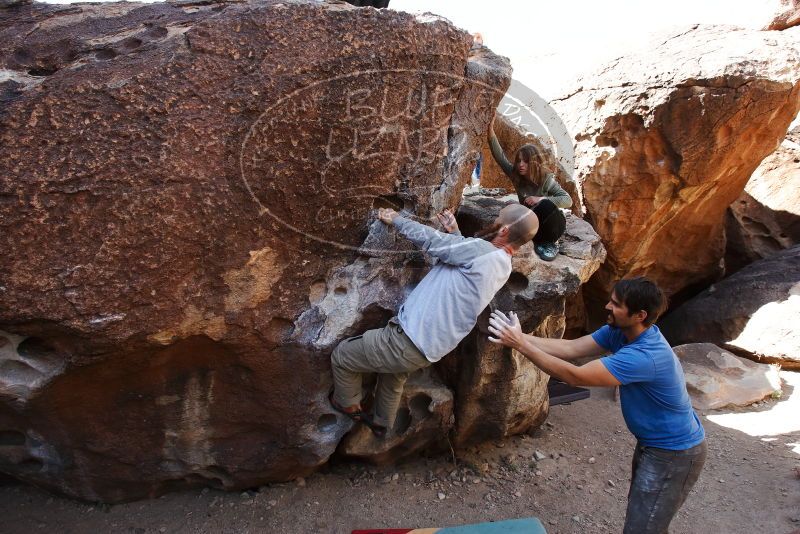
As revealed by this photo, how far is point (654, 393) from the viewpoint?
6.72ft

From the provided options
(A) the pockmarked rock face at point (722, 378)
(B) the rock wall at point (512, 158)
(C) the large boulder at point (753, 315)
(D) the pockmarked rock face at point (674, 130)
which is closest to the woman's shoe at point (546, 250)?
(B) the rock wall at point (512, 158)

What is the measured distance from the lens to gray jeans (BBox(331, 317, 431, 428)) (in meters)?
2.34

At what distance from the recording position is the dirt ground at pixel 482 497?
271cm

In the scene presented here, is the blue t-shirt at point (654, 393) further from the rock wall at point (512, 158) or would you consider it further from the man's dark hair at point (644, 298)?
the rock wall at point (512, 158)

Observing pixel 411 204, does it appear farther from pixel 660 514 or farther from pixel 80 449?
pixel 80 449

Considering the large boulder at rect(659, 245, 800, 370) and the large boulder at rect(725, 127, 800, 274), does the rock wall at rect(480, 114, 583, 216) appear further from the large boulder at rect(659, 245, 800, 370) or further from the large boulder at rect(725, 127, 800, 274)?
the large boulder at rect(725, 127, 800, 274)

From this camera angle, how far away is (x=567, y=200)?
3201mm

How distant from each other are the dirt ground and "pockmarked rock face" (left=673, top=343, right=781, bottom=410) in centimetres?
47

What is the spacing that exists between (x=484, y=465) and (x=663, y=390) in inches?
55.2
